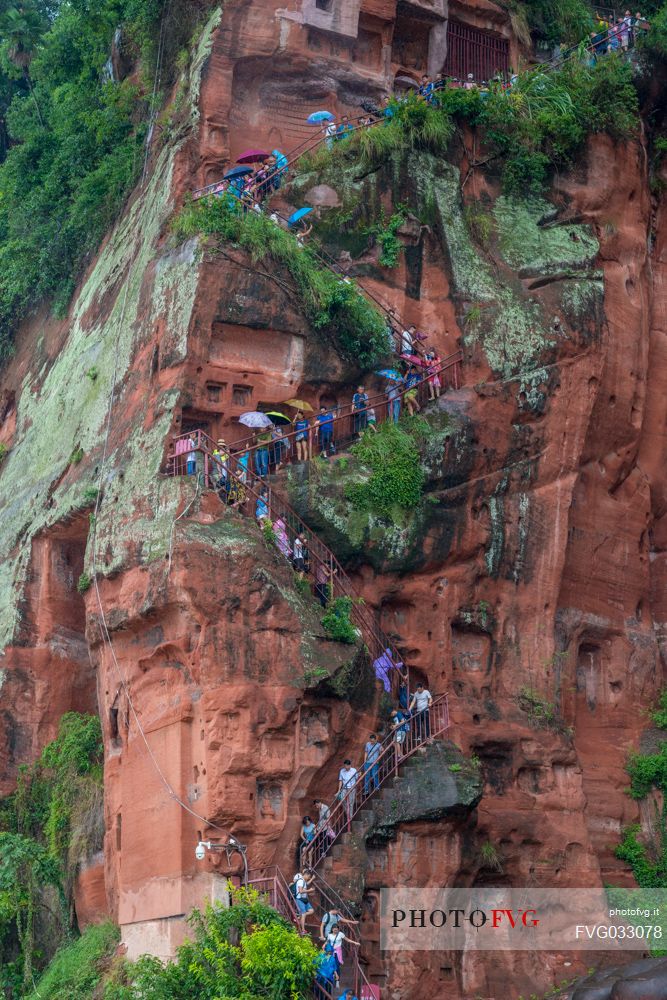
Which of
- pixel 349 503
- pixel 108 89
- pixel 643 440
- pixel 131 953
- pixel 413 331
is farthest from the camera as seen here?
pixel 108 89

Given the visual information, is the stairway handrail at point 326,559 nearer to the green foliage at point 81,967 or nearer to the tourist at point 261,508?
the tourist at point 261,508

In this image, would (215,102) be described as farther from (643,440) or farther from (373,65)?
(643,440)

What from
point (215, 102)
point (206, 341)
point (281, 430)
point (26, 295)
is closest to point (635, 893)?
point (281, 430)

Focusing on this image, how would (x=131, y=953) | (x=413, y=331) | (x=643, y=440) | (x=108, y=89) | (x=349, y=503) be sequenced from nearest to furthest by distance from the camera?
(x=131, y=953)
(x=349, y=503)
(x=413, y=331)
(x=643, y=440)
(x=108, y=89)

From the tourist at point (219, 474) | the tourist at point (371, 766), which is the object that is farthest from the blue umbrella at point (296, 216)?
the tourist at point (371, 766)

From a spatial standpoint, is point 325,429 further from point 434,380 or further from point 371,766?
point 371,766

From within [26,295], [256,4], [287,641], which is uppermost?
[256,4]

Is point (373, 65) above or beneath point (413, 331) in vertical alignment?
above
